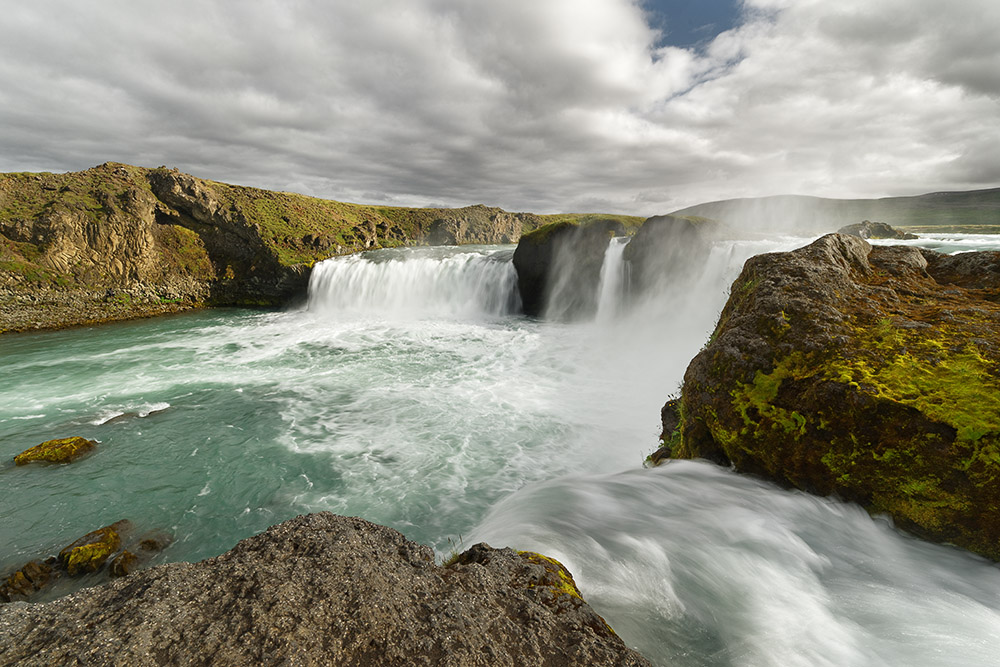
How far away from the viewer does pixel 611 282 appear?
88.8 feet

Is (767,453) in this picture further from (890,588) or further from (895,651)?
(895,651)

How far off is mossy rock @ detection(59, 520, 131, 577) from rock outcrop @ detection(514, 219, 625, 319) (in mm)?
25677

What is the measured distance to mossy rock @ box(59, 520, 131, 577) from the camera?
6.89 meters

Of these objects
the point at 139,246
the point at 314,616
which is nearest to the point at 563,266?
the point at 314,616

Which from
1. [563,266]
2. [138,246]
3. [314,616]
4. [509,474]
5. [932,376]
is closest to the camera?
[314,616]

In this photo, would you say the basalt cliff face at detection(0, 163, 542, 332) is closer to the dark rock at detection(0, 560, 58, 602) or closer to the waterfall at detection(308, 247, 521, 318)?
the waterfall at detection(308, 247, 521, 318)

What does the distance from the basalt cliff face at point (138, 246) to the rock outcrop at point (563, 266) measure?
22790mm

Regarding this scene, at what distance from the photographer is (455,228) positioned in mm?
106062

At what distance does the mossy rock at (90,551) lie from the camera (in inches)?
271

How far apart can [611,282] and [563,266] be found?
13.8ft

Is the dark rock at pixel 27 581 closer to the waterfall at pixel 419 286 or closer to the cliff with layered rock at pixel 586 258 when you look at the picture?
the cliff with layered rock at pixel 586 258

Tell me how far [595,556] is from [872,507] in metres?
3.21

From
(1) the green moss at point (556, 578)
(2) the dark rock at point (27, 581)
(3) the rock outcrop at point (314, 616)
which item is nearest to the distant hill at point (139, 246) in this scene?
(2) the dark rock at point (27, 581)

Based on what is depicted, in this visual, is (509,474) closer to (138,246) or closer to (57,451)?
(57,451)
